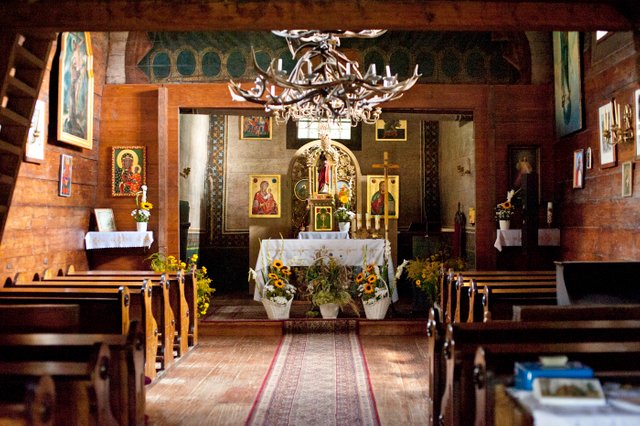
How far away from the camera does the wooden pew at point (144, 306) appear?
591 centimetres

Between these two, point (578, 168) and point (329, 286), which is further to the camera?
point (329, 286)

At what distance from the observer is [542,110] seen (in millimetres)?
9234

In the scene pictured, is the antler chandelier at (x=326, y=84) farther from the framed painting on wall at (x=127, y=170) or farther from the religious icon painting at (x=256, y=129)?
the religious icon painting at (x=256, y=129)

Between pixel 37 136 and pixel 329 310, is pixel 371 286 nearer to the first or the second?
pixel 329 310

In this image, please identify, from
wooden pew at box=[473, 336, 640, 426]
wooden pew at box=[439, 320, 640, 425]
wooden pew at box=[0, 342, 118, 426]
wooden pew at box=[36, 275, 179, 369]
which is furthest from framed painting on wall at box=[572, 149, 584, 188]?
wooden pew at box=[0, 342, 118, 426]

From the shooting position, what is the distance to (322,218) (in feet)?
39.0

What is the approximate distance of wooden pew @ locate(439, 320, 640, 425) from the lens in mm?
3271

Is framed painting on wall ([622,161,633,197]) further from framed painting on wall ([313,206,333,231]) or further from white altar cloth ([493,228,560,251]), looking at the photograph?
framed painting on wall ([313,206,333,231])

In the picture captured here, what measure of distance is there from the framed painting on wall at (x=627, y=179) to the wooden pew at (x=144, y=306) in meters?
5.08

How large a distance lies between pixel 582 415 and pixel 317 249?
6979 millimetres

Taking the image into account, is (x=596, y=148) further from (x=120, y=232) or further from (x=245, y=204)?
(x=245, y=204)

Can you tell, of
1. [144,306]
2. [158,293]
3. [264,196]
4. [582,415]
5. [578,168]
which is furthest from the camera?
[264,196]

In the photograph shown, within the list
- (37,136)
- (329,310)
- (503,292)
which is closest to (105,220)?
(37,136)

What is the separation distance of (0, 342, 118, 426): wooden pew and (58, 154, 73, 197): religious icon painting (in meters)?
5.02
